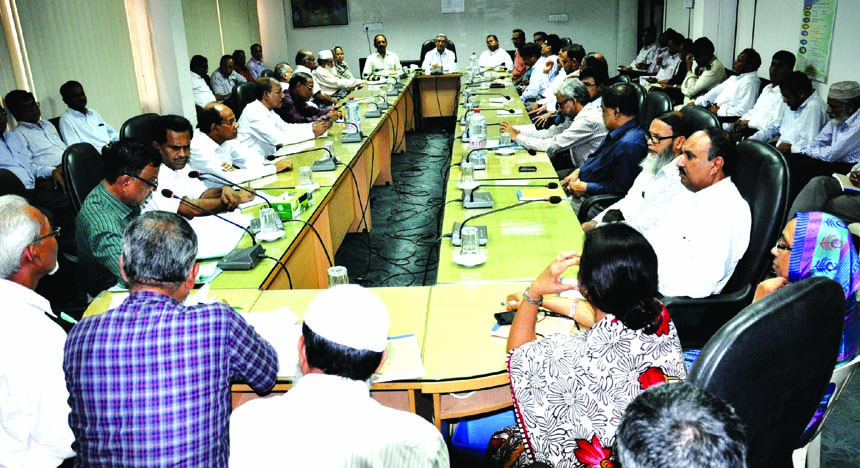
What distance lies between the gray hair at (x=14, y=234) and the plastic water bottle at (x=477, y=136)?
2.68 meters

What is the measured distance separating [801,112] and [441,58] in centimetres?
565

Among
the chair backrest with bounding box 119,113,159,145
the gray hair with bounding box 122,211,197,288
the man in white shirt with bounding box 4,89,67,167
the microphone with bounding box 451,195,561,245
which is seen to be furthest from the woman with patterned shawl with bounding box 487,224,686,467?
the man in white shirt with bounding box 4,89,67,167

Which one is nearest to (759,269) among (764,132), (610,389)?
(610,389)

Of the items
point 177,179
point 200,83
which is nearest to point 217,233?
point 177,179

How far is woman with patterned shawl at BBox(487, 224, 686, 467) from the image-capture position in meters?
1.50

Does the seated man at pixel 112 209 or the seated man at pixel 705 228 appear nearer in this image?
the seated man at pixel 705 228

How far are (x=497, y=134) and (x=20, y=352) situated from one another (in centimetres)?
402

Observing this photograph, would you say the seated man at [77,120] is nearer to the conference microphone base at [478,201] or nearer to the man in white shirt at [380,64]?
the conference microphone base at [478,201]

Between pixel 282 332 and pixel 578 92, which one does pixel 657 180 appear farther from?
pixel 282 332

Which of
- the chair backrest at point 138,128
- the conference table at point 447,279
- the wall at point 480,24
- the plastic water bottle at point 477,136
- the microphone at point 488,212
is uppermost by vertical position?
the wall at point 480,24

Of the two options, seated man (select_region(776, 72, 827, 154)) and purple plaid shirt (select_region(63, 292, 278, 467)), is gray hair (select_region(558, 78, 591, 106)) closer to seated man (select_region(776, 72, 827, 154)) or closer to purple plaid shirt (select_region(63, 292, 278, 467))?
seated man (select_region(776, 72, 827, 154))

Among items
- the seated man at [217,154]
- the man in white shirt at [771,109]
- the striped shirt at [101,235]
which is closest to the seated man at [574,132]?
the man in white shirt at [771,109]

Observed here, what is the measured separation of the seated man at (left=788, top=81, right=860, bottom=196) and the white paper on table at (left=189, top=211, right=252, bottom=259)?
134 inches

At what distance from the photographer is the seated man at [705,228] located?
93.1 inches
